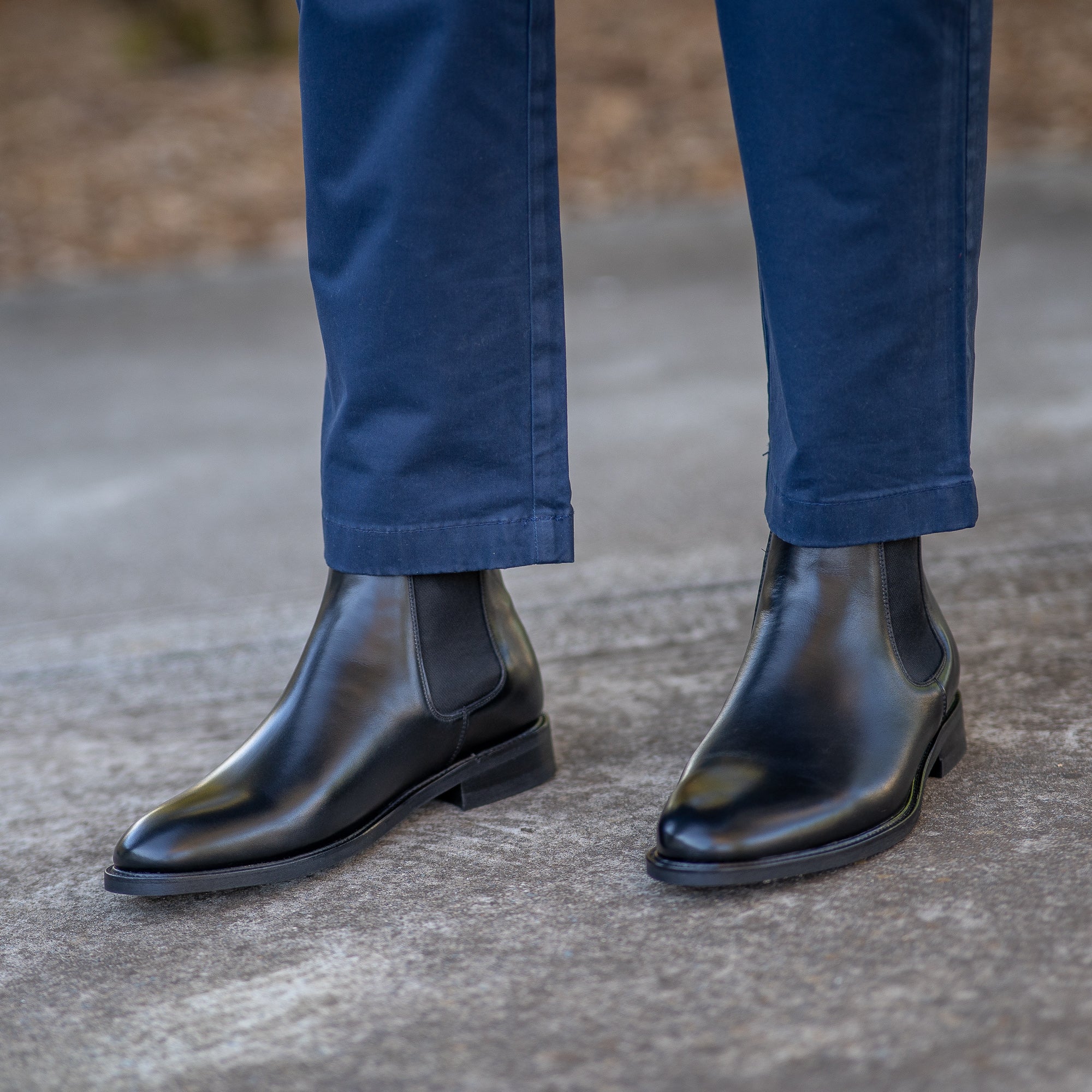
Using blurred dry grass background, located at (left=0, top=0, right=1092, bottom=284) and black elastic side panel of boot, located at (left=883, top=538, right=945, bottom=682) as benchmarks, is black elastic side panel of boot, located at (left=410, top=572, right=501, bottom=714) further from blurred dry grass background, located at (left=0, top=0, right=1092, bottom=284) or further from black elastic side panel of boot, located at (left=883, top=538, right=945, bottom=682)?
blurred dry grass background, located at (left=0, top=0, right=1092, bottom=284)

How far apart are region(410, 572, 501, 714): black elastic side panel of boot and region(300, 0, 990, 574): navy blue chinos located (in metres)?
0.04

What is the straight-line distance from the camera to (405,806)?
98 centimetres

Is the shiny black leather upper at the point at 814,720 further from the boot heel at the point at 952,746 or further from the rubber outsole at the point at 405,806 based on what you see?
the rubber outsole at the point at 405,806

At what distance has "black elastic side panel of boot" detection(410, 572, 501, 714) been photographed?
3.24 feet

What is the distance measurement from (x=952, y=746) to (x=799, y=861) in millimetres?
220

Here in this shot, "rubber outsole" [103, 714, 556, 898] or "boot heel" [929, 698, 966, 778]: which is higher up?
"boot heel" [929, 698, 966, 778]

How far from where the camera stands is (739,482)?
191 centimetres

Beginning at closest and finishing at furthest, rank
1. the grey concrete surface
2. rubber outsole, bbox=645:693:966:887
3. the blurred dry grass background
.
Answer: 1. the grey concrete surface
2. rubber outsole, bbox=645:693:966:887
3. the blurred dry grass background

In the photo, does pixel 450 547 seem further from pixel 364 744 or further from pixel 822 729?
pixel 822 729

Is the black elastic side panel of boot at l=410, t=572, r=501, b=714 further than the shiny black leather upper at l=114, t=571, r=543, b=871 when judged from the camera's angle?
Yes

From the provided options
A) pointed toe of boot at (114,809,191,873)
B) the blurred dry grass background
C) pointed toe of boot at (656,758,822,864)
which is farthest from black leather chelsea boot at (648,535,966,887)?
the blurred dry grass background

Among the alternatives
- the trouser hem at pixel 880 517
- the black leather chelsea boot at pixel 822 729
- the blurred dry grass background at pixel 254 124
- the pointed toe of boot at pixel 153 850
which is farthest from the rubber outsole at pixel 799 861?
the blurred dry grass background at pixel 254 124

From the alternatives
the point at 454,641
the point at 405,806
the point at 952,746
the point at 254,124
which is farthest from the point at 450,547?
the point at 254,124

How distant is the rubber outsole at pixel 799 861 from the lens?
0.81m
